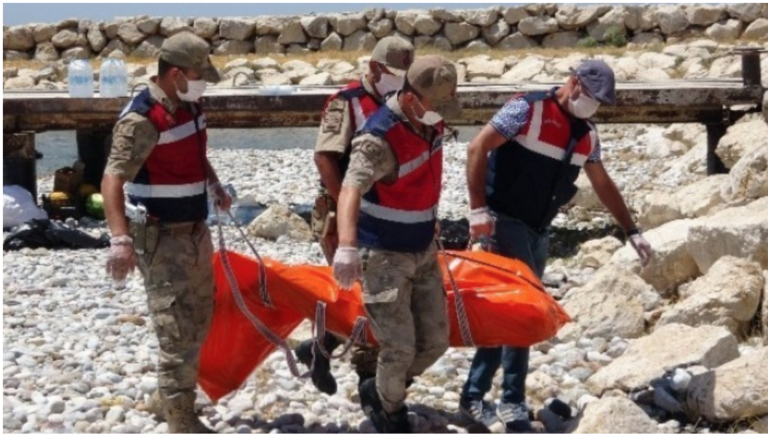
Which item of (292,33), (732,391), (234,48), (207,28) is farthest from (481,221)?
(207,28)

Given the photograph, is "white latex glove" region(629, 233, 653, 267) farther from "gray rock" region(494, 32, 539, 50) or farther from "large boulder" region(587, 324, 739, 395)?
"gray rock" region(494, 32, 539, 50)

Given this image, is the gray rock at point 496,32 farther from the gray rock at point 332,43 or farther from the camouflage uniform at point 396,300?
the camouflage uniform at point 396,300

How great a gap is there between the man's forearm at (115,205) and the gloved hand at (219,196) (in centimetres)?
74

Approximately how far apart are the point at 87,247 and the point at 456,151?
30.2ft

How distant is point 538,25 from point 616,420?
81.3ft

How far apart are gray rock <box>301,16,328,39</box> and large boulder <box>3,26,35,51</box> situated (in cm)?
668

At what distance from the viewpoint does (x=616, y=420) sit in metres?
5.81

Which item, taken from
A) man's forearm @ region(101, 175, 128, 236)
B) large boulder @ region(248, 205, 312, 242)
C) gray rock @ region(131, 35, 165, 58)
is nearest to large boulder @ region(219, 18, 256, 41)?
gray rock @ region(131, 35, 165, 58)

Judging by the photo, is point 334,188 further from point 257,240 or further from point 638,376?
point 257,240

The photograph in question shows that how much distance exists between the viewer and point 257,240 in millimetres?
12633

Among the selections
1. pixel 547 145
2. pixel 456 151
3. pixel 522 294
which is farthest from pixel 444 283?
pixel 456 151

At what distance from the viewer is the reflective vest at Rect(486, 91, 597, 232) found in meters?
6.24

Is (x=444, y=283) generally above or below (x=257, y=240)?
above

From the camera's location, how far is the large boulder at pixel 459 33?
30531 mm
